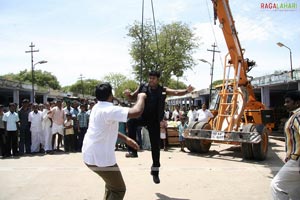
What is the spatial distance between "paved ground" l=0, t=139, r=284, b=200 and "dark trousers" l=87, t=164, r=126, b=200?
1629 millimetres

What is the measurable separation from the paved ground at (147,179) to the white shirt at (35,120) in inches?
57.9

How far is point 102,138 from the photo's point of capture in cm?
363

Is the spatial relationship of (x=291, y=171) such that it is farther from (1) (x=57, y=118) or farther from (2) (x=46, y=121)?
(2) (x=46, y=121)

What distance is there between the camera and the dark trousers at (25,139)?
422 inches

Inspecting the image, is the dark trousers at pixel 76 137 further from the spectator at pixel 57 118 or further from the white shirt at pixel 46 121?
the white shirt at pixel 46 121

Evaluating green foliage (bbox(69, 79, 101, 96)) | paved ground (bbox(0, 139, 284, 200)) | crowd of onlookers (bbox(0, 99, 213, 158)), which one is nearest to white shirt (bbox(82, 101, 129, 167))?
paved ground (bbox(0, 139, 284, 200))

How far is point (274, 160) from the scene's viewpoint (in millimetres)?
9367

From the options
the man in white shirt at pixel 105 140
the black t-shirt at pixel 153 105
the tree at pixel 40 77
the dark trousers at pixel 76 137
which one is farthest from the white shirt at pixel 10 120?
the tree at pixel 40 77

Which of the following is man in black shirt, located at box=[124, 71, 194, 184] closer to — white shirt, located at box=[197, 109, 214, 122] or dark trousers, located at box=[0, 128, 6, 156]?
dark trousers, located at box=[0, 128, 6, 156]

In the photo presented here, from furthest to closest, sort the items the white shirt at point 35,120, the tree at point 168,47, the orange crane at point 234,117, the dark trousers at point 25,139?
the tree at point 168,47, the white shirt at point 35,120, the dark trousers at point 25,139, the orange crane at point 234,117

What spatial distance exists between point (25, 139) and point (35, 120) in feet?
2.31

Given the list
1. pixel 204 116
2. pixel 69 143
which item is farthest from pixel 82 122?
pixel 204 116

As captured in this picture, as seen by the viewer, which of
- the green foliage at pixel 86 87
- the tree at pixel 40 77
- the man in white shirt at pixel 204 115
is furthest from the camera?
the green foliage at pixel 86 87

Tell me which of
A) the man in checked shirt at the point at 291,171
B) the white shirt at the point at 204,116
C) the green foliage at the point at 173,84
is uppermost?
the green foliage at the point at 173,84
